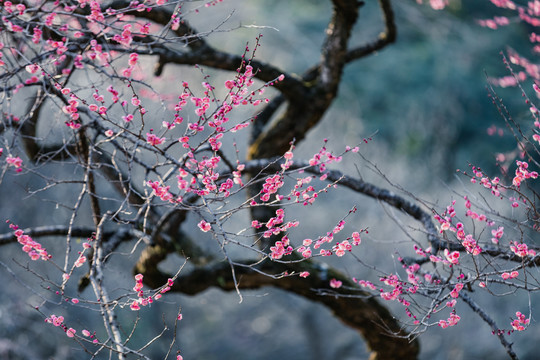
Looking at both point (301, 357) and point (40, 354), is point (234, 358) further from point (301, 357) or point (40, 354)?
point (40, 354)

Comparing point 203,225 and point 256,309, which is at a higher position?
point 203,225

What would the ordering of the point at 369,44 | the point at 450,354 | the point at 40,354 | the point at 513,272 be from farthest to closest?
the point at 450,354, the point at 40,354, the point at 369,44, the point at 513,272

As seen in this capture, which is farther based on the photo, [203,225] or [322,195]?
[322,195]

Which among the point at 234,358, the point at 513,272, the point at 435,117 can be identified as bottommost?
the point at 234,358

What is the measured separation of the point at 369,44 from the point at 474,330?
8.82 metres

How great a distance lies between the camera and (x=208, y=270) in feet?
14.4

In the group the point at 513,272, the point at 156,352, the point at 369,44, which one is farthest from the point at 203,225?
the point at 156,352

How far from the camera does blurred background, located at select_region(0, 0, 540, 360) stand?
1109 cm

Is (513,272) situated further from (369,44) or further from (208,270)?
(369,44)

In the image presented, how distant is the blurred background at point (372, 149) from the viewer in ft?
36.4

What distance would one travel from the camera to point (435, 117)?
11.3 meters

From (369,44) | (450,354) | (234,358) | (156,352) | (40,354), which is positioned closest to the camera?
(369,44)

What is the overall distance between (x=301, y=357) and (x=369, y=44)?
9.02 metres

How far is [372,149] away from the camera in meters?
12.4
